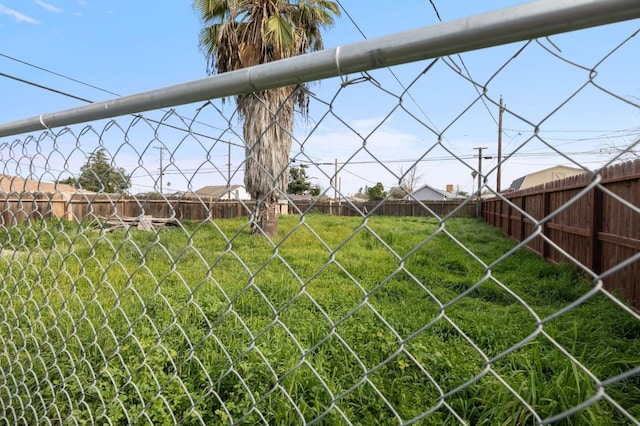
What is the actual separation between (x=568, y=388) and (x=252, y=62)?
22.3ft

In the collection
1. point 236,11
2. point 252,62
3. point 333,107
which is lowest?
point 333,107

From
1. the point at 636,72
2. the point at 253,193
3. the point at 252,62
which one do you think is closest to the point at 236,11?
the point at 252,62

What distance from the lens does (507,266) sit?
189 inches

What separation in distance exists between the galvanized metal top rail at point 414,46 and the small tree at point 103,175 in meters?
0.28

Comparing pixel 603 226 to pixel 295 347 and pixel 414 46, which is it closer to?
pixel 295 347

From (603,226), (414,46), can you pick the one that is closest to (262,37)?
(603,226)

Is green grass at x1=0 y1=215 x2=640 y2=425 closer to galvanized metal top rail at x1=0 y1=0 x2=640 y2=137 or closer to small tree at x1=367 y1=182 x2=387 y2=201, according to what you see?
small tree at x1=367 y1=182 x2=387 y2=201

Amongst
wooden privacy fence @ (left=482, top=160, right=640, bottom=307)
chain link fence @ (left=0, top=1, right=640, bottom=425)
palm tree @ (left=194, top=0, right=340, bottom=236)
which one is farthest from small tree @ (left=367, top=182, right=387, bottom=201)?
palm tree @ (left=194, top=0, right=340, bottom=236)

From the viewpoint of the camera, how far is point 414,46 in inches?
22.6

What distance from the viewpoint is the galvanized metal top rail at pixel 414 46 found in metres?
0.47

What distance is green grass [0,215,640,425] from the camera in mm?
1039

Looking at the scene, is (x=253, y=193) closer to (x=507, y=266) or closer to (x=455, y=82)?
(x=507, y=266)

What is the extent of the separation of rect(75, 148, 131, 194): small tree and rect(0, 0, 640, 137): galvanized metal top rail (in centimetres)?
28

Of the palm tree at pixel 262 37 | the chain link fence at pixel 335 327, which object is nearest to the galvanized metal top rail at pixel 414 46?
the chain link fence at pixel 335 327
